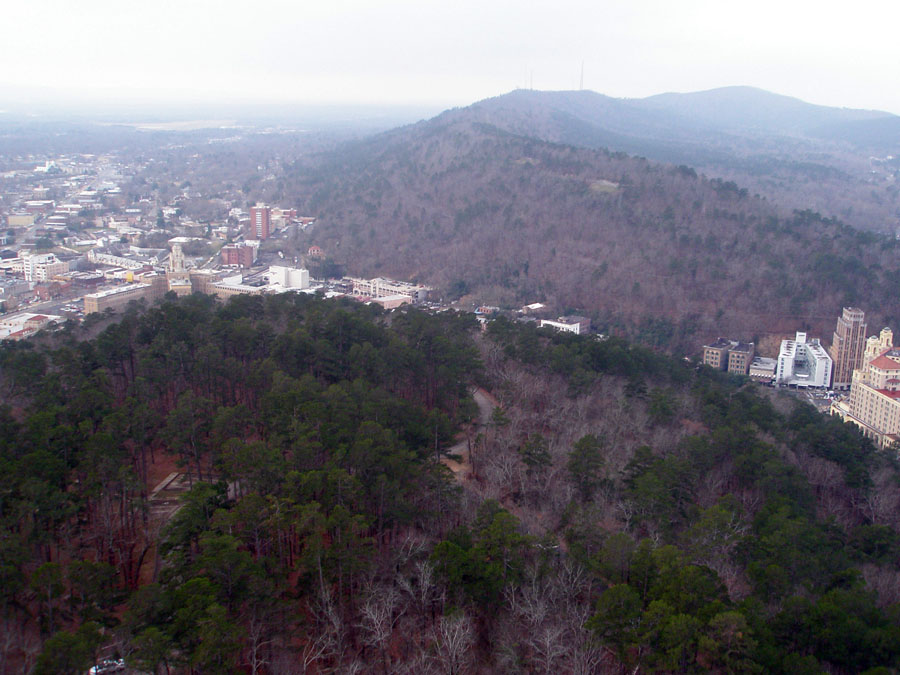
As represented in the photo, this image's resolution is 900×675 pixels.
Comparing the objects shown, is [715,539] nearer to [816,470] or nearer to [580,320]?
[816,470]

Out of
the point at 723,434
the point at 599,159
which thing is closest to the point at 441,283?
the point at 599,159

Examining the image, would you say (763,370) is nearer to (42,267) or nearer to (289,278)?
(289,278)

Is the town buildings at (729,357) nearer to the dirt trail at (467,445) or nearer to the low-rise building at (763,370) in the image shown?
the low-rise building at (763,370)

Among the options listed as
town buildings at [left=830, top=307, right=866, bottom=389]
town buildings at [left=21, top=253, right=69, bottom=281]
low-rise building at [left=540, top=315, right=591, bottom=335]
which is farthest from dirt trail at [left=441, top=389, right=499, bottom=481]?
town buildings at [left=21, top=253, right=69, bottom=281]

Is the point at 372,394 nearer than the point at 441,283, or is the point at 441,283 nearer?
the point at 372,394

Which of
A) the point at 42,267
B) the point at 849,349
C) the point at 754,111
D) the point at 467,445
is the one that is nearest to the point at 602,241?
the point at 849,349

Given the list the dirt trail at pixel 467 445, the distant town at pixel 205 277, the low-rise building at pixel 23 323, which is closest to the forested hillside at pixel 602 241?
the distant town at pixel 205 277
